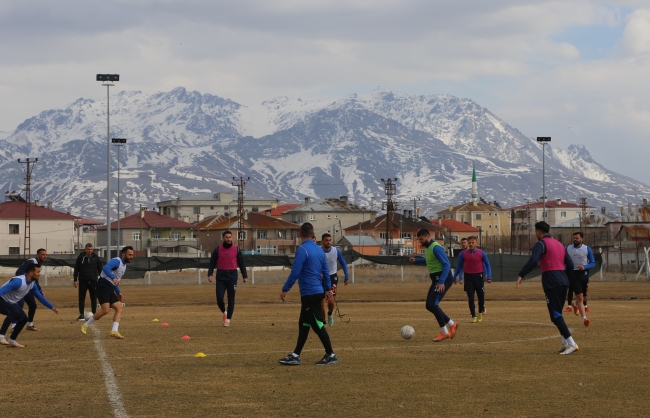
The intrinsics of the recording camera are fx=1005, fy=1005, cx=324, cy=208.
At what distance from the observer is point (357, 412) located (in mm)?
11305

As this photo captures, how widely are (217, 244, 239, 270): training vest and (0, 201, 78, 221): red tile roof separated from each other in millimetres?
111373

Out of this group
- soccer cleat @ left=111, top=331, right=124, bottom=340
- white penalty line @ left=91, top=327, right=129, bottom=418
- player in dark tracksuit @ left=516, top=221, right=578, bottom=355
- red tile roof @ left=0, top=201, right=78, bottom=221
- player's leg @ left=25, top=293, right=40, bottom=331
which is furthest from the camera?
red tile roof @ left=0, top=201, right=78, bottom=221

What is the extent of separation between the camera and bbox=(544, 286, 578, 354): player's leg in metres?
16.9

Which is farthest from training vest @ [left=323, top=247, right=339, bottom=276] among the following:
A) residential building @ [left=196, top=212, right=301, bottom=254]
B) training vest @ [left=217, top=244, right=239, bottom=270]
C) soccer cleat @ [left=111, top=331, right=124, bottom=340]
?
residential building @ [left=196, top=212, right=301, bottom=254]

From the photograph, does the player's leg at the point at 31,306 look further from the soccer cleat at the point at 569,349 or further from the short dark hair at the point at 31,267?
the soccer cleat at the point at 569,349

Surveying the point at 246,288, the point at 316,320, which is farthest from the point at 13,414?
the point at 246,288

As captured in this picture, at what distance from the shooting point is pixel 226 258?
2409 cm

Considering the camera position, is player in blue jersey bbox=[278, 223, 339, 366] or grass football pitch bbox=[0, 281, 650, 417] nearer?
grass football pitch bbox=[0, 281, 650, 417]

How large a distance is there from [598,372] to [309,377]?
4.15m

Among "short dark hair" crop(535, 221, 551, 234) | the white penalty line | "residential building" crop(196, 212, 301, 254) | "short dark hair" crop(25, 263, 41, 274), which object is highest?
"residential building" crop(196, 212, 301, 254)

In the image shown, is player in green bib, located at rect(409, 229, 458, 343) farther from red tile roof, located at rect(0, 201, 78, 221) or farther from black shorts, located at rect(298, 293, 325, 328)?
red tile roof, located at rect(0, 201, 78, 221)

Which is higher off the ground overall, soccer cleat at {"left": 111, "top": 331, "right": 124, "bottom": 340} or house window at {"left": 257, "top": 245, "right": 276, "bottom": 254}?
house window at {"left": 257, "top": 245, "right": 276, "bottom": 254}

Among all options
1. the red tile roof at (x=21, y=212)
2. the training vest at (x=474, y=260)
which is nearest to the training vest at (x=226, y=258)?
the training vest at (x=474, y=260)

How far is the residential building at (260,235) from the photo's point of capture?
156 metres
